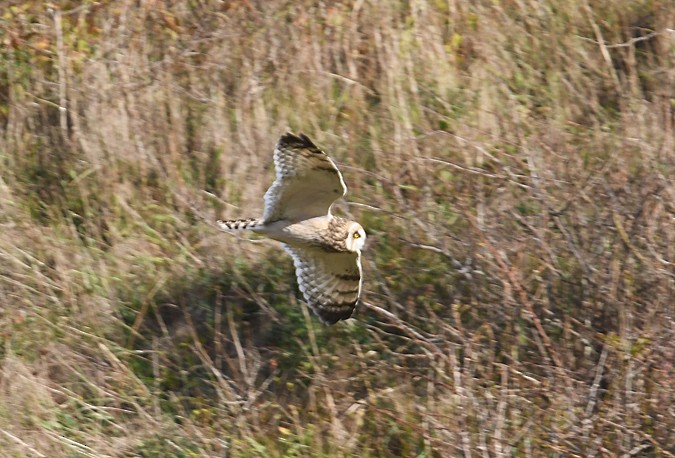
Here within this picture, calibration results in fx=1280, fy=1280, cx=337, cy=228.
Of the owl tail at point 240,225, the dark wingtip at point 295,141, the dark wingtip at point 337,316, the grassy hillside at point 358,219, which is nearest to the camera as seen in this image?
the dark wingtip at point 295,141

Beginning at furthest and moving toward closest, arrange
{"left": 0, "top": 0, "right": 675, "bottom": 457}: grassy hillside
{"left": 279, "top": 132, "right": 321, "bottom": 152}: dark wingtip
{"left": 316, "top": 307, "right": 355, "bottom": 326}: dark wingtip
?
{"left": 316, "top": 307, "right": 355, "bottom": 326}: dark wingtip < {"left": 0, "top": 0, "right": 675, "bottom": 457}: grassy hillside < {"left": 279, "top": 132, "right": 321, "bottom": 152}: dark wingtip

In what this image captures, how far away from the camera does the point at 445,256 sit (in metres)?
6.07

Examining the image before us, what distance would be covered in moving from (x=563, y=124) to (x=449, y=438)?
8.03 ft

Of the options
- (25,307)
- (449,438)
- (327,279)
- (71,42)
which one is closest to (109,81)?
(71,42)

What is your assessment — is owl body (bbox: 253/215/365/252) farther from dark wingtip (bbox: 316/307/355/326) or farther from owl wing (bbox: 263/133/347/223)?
dark wingtip (bbox: 316/307/355/326)

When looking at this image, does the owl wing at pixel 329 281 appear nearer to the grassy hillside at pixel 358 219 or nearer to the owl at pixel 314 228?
the owl at pixel 314 228

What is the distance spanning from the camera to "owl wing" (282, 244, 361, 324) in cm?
586

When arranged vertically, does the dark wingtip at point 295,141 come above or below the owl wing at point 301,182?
above

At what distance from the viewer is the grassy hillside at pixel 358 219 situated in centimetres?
549

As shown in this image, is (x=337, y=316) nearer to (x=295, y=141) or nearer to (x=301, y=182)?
(x=301, y=182)

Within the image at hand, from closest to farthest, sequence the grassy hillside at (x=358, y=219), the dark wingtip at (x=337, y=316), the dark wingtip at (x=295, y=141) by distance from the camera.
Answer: the dark wingtip at (x=295, y=141) → the grassy hillside at (x=358, y=219) → the dark wingtip at (x=337, y=316)

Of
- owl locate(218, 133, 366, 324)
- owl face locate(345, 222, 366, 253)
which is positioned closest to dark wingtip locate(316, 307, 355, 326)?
owl locate(218, 133, 366, 324)

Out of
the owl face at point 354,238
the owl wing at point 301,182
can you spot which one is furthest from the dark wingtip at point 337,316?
the owl wing at point 301,182

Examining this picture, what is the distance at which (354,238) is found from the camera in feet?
19.0
